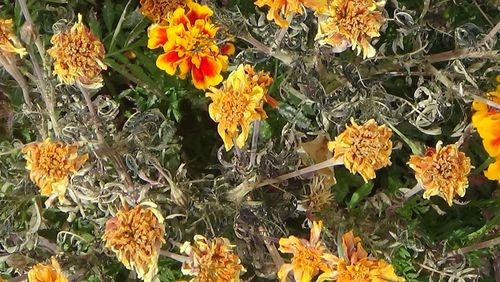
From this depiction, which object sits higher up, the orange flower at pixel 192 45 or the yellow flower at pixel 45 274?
the orange flower at pixel 192 45

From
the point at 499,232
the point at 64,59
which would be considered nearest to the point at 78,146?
the point at 64,59

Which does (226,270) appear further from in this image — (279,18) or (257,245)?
(279,18)

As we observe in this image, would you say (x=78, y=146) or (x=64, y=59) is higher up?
(x=64, y=59)

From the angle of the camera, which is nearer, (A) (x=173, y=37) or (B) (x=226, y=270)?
(B) (x=226, y=270)

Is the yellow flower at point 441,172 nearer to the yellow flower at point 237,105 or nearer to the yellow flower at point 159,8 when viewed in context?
the yellow flower at point 237,105

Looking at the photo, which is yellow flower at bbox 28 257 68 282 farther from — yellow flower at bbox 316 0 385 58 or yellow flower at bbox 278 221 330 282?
yellow flower at bbox 316 0 385 58

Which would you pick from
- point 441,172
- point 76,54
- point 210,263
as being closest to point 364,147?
point 441,172

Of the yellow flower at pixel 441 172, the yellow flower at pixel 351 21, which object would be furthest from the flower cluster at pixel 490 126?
the yellow flower at pixel 351 21

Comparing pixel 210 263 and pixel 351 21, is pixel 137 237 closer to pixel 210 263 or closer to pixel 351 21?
pixel 210 263
